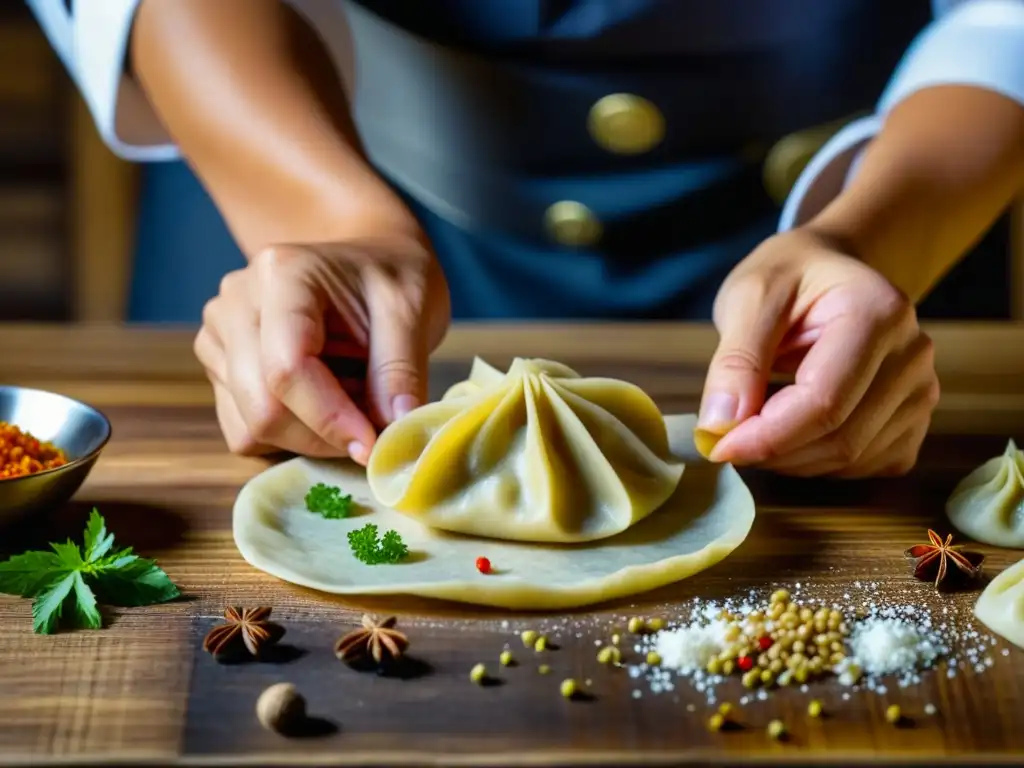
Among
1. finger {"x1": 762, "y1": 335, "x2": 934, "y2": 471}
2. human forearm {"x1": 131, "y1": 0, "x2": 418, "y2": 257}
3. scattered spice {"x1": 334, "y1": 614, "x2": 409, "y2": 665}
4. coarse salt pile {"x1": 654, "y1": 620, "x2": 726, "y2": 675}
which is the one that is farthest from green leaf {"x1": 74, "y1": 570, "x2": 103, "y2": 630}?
finger {"x1": 762, "y1": 335, "x2": 934, "y2": 471}

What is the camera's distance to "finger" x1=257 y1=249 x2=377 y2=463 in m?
1.98

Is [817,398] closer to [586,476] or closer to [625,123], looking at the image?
[586,476]

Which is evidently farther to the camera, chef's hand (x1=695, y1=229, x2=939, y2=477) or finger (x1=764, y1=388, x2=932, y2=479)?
finger (x1=764, y1=388, x2=932, y2=479)

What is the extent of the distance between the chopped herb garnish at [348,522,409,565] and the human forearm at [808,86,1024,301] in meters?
1.02

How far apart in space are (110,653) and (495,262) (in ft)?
5.78

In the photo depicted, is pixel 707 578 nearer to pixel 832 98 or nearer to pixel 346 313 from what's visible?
pixel 346 313

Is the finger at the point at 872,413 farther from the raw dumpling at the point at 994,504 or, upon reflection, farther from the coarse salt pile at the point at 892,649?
the coarse salt pile at the point at 892,649

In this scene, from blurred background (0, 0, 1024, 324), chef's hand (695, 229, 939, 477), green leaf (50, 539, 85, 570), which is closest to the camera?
green leaf (50, 539, 85, 570)

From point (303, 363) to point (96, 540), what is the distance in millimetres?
421

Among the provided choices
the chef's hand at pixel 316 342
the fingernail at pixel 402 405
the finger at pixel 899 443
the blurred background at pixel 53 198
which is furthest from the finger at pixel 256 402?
the blurred background at pixel 53 198

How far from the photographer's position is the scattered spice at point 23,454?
71.9 inches

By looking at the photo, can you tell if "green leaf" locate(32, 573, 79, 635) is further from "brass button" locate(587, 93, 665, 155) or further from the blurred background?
the blurred background

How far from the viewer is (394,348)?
2074 millimetres

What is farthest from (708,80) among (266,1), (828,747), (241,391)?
(828,747)
